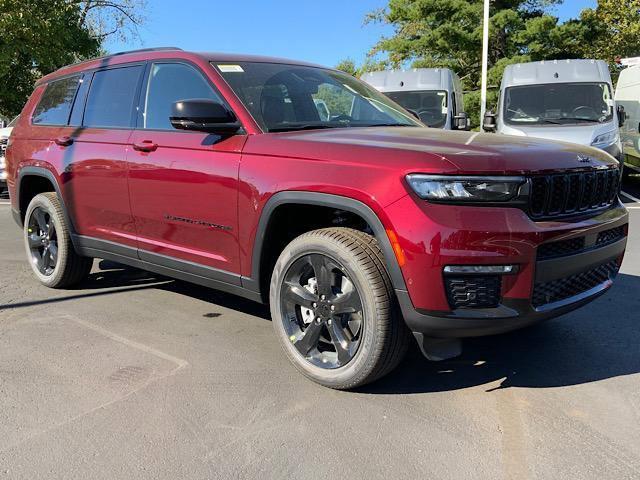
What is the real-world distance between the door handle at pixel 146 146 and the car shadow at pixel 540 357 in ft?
4.28

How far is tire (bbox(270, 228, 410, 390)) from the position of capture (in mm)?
2896

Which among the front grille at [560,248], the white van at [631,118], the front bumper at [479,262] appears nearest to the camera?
the front bumper at [479,262]

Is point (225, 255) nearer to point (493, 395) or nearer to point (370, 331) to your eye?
point (370, 331)

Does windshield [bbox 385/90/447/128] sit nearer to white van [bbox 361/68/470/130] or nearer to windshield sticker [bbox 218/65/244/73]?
white van [bbox 361/68/470/130]

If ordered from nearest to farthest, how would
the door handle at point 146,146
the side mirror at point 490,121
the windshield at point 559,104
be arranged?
the door handle at point 146,146 → the windshield at point 559,104 → the side mirror at point 490,121

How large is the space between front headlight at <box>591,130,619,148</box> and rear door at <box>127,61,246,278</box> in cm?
772

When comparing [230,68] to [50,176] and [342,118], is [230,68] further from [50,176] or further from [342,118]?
[50,176]

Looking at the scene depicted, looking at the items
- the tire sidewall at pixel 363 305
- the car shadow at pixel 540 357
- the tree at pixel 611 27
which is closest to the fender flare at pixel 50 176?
the car shadow at pixel 540 357

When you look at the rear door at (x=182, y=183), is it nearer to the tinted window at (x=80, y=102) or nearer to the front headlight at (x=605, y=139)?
the tinted window at (x=80, y=102)

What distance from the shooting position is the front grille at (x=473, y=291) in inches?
105

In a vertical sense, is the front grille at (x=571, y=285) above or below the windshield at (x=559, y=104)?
below

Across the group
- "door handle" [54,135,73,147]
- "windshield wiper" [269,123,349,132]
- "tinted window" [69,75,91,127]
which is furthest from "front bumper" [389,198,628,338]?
"tinted window" [69,75,91,127]

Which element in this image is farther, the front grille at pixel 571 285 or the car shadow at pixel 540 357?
the car shadow at pixel 540 357

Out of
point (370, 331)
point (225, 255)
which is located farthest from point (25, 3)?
point (370, 331)
